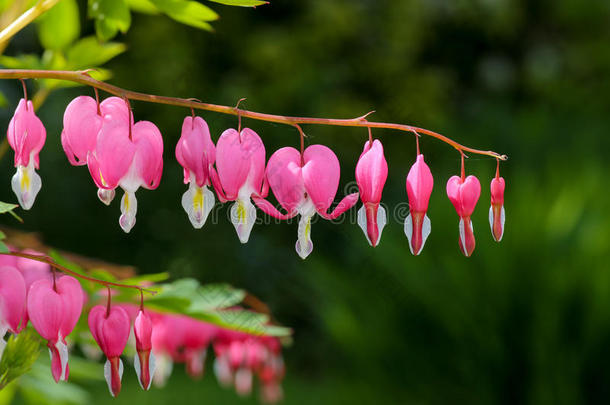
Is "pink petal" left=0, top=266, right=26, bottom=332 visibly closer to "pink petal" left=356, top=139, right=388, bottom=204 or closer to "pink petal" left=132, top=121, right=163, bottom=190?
"pink petal" left=132, top=121, right=163, bottom=190

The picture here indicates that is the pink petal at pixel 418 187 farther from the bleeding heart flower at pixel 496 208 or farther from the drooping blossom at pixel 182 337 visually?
the drooping blossom at pixel 182 337

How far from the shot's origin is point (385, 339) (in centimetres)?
234

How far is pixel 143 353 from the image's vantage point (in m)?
0.46

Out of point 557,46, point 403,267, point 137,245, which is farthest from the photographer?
point 557,46

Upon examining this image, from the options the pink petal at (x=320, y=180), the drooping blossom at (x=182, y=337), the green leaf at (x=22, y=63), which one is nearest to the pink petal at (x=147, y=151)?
the pink petal at (x=320, y=180)

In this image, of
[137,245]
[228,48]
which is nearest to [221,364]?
[137,245]

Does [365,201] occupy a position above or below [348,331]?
above

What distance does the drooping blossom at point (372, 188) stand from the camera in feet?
1.55

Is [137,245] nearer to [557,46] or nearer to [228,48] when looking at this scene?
[228,48]

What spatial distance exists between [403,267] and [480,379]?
493 mm

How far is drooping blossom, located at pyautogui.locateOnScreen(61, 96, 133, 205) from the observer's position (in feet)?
1.56

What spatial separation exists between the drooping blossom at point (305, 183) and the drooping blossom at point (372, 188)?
0.04 feet

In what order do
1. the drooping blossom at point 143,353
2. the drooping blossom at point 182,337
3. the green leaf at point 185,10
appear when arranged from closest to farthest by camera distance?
the drooping blossom at point 143,353
the green leaf at point 185,10
the drooping blossom at point 182,337

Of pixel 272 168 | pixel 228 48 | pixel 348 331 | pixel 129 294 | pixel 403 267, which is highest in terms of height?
pixel 228 48
